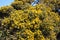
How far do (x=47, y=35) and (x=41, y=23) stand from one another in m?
1.06

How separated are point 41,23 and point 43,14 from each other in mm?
729

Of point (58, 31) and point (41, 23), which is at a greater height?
point (41, 23)

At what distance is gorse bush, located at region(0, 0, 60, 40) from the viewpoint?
19016 mm

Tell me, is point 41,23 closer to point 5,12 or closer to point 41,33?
point 41,33

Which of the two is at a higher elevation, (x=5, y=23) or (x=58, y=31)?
(x=5, y=23)

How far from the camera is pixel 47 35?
19.7 meters

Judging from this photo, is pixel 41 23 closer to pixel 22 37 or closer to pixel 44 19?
pixel 44 19

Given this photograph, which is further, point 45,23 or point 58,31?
point 58,31

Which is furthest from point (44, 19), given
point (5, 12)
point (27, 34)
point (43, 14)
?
point (5, 12)

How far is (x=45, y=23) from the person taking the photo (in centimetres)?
1931

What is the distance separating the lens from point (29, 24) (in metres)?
19.1

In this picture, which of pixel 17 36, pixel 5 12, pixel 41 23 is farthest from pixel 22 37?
pixel 5 12

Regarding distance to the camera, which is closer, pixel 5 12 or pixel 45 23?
pixel 45 23

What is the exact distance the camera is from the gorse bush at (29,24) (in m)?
19.0
